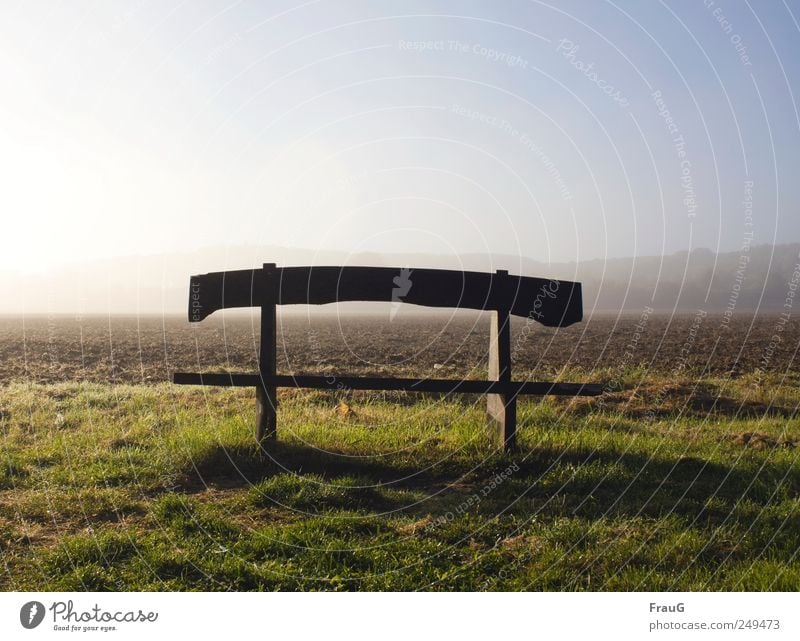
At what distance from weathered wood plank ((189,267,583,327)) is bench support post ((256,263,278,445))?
10 cm

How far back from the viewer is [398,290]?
877 centimetres

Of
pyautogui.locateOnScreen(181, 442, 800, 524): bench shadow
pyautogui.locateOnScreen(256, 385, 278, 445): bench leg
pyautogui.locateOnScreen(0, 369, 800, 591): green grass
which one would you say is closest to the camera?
pyautogui.locateOnScreen(0, 369, 800, 591): green grass

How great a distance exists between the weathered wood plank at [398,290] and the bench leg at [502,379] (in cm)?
25

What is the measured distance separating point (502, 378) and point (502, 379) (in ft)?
0.07

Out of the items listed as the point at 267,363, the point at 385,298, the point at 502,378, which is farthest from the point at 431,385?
the point at 267,363

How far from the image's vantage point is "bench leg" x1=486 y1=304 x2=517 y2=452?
340 inches

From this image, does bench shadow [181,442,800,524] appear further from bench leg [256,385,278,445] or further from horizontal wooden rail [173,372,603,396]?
horizontal wooden rail [173,372,603,396]

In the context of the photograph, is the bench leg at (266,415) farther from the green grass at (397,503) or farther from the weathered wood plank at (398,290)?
the weathered wood plank at (398,290)

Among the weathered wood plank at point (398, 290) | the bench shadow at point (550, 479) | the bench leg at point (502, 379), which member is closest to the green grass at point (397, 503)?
the bench shadow at point (550, 479)

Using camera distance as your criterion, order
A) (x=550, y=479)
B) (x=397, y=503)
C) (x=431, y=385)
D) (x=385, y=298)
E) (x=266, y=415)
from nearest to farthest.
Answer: (x=397, y=503)
(x=550, y=479)
(x=431, y=385)
(x=385, y=298)
(x=266, y=415)

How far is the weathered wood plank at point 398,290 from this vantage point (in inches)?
344

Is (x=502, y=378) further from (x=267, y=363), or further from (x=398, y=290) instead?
(x=267, y=363)

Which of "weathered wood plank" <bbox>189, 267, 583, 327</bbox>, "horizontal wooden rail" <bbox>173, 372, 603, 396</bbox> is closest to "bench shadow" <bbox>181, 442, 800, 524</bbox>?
"horizontal wooden rail" <bbox>173, 372, 603, 396</bbox>

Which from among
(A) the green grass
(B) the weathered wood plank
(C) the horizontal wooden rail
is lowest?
(A) the green grass
